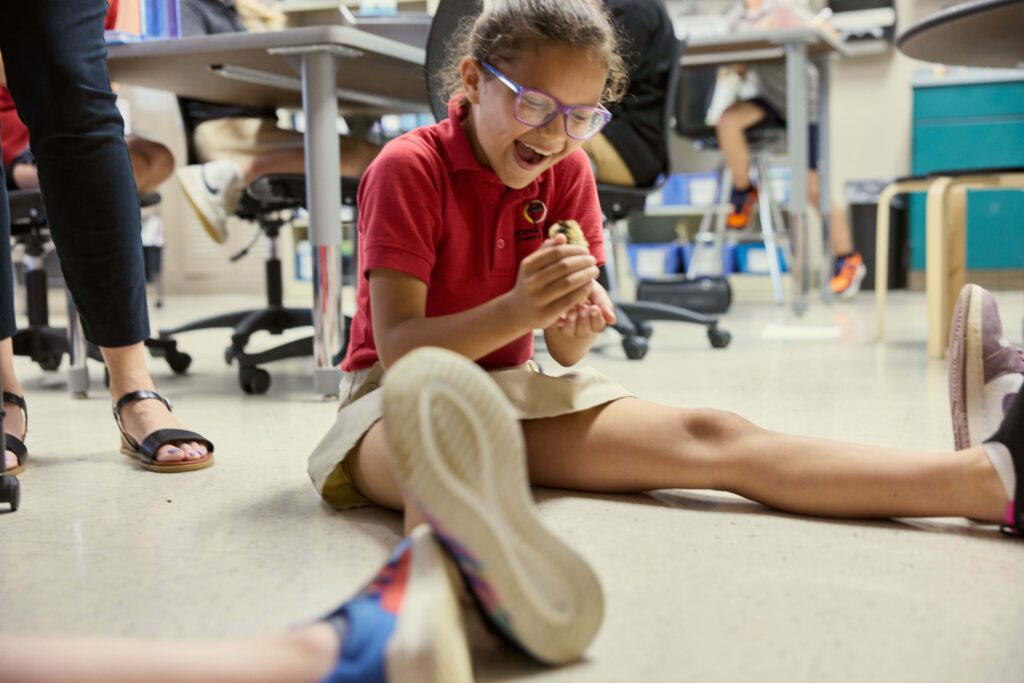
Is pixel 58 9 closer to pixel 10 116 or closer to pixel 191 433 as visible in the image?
pixel 191 433

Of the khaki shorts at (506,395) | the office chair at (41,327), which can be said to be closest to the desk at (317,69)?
the office chair at (41,327)

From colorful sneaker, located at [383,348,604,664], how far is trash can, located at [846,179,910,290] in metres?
4.98

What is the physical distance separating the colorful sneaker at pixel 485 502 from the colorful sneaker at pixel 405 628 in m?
0.03

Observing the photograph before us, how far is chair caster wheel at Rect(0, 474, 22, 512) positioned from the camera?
3.58 ft

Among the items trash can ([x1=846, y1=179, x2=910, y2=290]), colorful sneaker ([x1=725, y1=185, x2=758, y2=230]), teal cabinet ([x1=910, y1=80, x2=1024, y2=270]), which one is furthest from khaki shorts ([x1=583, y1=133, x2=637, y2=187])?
trash can ([x1=846, y1=179, x2=910, y2=290])

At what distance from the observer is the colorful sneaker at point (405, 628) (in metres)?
0.54

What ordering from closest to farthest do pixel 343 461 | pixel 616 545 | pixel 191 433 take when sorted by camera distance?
pixel 616 545 → pixel 343 461 → pixel 191 433

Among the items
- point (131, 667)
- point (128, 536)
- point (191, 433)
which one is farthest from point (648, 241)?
point (131, 667)

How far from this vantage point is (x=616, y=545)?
3.06ft

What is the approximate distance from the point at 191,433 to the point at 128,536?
1.21ft

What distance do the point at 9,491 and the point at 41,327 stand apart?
148 cm

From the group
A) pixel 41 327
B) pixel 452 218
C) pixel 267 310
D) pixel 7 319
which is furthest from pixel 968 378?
pixel 41 327

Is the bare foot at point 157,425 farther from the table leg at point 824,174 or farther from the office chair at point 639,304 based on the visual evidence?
the table leg at point 824,174

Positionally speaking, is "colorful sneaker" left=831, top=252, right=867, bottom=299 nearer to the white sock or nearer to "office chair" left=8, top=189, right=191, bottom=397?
"office chair" left=8, top=189, right=191, bottom=397
